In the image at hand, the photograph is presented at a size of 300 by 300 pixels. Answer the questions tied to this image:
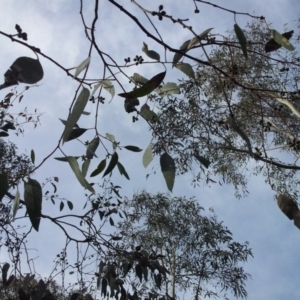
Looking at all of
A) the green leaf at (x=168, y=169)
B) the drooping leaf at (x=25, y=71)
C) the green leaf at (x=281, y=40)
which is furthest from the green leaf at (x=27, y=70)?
the green leaf at (x=281, y=40)

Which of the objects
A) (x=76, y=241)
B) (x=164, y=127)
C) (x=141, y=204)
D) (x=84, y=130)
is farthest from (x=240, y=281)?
(x=84, y=130)

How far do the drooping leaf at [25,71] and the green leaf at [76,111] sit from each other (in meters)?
0.07

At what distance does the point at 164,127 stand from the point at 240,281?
2167 millimetres

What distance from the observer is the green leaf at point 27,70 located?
2.84 feet

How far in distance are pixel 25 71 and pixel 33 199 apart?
0.22m

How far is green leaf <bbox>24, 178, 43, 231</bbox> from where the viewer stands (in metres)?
0.92

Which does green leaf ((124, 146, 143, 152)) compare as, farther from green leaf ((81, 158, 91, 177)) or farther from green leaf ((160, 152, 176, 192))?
green leaf ((160, 152, 176, 192))

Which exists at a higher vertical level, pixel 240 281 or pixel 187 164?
pixel 187 164

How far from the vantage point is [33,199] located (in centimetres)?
96

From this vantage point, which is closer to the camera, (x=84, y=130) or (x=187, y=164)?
(x=84, y=130)

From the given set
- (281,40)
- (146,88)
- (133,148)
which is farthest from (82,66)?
(133,148)

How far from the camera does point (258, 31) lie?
5938mm

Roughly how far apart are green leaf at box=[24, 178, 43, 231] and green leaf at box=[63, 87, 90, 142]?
0.52ft

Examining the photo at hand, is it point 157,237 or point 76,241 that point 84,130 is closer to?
point 76,241
